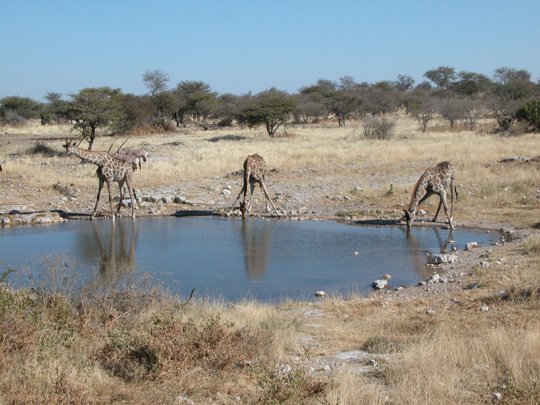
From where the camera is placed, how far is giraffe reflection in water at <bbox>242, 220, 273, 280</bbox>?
13.4 meters

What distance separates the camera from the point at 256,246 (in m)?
15.5

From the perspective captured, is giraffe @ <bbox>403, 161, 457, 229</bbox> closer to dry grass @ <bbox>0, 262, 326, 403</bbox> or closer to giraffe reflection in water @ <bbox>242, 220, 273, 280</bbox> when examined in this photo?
giraffe reflection in water @ <bbox>242, 220, 273, 280</bbox>

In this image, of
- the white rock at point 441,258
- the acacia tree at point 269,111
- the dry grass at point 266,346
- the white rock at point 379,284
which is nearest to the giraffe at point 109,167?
the white rock at point 441,258

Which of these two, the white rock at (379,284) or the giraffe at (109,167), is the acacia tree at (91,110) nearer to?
the giraffe at (109,167)

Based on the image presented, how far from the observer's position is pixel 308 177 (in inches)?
974

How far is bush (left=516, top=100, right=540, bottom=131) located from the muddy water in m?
21.5

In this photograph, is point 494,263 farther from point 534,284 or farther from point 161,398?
point 161,398

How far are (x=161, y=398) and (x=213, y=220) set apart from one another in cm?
1305

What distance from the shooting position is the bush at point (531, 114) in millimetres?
36250

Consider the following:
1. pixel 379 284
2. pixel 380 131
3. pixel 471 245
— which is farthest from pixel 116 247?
pixel 380 131

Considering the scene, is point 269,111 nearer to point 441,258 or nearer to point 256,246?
point 256,246

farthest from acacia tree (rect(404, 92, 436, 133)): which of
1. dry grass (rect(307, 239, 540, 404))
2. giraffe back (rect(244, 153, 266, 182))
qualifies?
dry grass (rect(307, 239, 540, 404))

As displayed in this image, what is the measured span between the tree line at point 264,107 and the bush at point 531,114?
0.04m

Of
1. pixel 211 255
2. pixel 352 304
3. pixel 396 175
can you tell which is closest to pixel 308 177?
pixel 396 175
